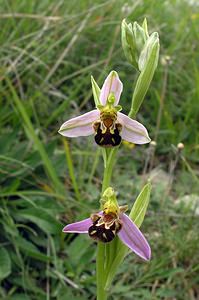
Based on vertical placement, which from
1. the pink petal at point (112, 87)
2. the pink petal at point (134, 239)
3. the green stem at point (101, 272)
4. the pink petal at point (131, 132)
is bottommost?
the green stem at point (101, 272)

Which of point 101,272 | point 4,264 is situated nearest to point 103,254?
point 101,272

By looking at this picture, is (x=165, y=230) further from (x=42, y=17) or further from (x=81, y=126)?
(x=42, y=17)

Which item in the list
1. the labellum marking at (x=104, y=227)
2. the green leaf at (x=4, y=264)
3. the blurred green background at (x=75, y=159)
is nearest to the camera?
the labellum marking at (x=104, y=227)

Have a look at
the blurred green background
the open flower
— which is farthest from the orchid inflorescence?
the blurred green background

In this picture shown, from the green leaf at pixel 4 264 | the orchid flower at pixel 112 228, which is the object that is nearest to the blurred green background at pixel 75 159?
the green leaf at pixel 4 264

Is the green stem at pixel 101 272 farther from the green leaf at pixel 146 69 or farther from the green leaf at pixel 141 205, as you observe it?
the green leaf at pixel 146 69
